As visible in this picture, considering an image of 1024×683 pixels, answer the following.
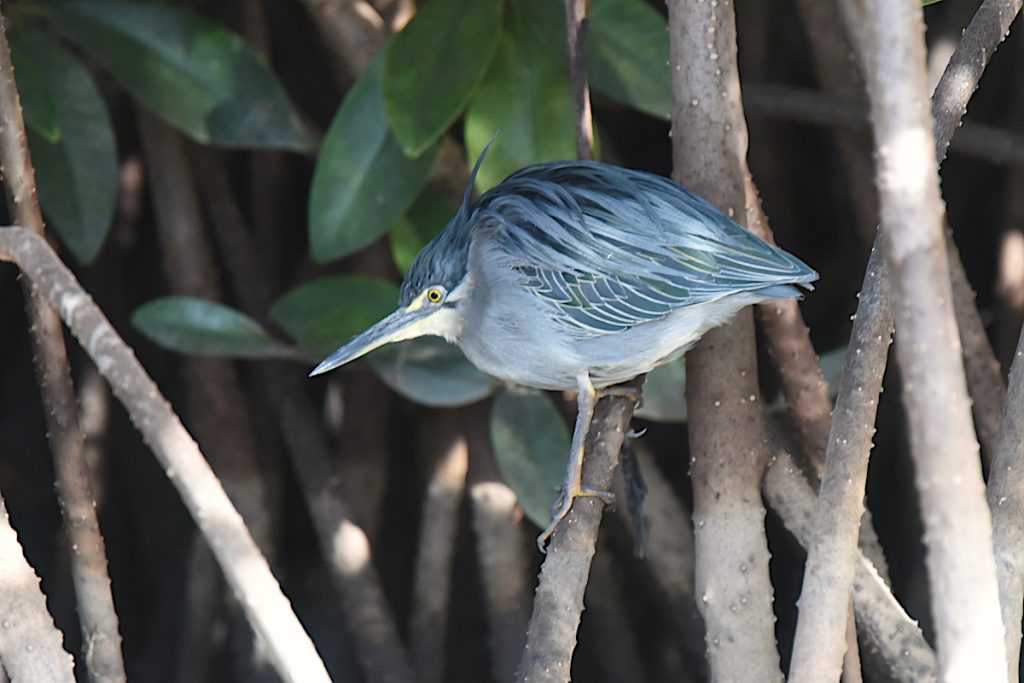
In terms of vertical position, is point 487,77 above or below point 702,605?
above

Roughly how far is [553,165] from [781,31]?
138 centimetres

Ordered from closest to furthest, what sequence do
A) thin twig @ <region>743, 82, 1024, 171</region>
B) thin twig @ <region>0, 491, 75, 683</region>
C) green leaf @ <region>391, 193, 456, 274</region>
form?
thin twig @ <region>0, 491, 75, 683</region>
green leaf @ <region>391, 193, 456, 274</region>
thin twig @ <region>743, 82, 1024, 171</region>

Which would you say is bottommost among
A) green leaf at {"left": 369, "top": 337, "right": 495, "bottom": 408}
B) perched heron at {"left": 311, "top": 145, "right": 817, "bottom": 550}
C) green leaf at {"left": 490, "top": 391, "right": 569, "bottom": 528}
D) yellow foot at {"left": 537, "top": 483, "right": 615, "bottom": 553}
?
green leaf at {"left": 490, "top": 391, "right": 569, "bottom": 528}

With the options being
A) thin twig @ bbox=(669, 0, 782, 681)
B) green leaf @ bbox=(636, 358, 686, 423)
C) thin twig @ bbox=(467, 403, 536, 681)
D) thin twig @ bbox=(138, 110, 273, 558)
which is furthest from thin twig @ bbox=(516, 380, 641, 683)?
thin twig @ bbox=(138, 110, 273, 558)

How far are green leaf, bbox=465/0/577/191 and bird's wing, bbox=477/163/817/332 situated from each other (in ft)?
0.97

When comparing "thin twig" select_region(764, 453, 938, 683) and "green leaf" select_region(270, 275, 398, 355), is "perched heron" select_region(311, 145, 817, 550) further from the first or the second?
"green leaf" select_region(270, 275, 398, 355)

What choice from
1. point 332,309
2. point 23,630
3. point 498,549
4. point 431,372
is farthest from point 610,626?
point 23,630

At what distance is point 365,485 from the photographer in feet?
7.03

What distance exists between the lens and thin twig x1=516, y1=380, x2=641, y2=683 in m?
1.13

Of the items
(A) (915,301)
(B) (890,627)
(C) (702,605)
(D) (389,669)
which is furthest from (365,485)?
(A) (915,301)

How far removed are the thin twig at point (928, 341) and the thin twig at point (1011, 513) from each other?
0.41 meters

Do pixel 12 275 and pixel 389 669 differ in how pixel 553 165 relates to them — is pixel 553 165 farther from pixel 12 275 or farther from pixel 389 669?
pixel 12 275

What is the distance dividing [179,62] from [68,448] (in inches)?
25.2

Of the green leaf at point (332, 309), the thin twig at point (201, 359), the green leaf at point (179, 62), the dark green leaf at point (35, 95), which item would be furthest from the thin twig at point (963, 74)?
the thin twig at point (201, 359)
